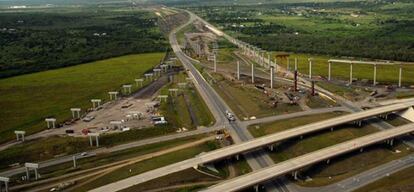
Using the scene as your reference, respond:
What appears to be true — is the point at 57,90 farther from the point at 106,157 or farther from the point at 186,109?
the point at 106,157

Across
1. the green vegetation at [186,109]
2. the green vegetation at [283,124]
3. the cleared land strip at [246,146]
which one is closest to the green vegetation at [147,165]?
the cleared land strip at [246,146]

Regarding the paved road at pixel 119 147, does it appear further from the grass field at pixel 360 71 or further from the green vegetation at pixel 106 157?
the grass field at pixel 360 71

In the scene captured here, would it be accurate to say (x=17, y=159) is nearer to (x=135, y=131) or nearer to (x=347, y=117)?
(x=135, y=131)

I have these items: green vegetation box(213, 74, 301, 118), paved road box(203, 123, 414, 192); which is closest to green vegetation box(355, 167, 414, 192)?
paved road box(203, 123, 414, 192)

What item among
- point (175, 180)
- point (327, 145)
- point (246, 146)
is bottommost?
point (327, 145)

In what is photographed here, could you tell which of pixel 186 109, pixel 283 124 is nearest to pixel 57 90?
pixel 186 109

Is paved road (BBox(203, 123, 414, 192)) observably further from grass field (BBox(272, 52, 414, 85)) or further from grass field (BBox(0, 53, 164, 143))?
grass field (BBox(0, 53, 164, 143))
